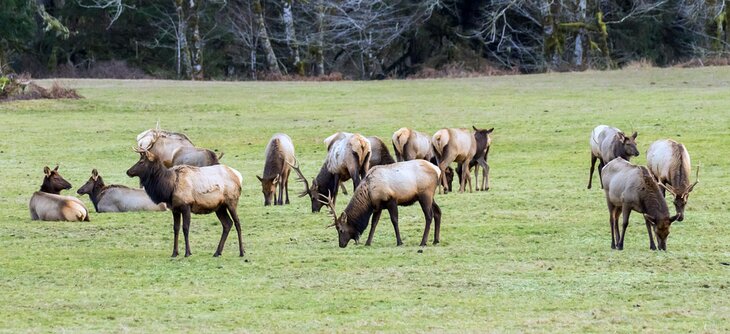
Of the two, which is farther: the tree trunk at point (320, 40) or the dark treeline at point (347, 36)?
the tree trunk at point (320, 40)

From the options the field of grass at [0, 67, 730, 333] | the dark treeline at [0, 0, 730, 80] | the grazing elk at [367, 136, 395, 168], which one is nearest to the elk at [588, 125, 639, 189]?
the field of grass at [0, 67, 730, 333]

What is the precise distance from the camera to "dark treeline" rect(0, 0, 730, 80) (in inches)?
2243

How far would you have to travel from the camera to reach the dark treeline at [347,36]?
57.0 m

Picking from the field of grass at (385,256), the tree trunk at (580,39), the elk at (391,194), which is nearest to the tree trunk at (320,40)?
the tree trunk at (580,39)

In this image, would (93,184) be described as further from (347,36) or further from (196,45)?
(347,36)

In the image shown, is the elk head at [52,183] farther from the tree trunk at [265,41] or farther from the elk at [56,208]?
the tree trunk at [265,41]

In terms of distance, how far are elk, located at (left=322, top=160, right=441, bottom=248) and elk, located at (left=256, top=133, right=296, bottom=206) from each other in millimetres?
6113

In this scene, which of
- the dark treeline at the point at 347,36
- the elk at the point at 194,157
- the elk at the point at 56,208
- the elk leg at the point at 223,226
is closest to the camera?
the elk leg at the point at 223,226

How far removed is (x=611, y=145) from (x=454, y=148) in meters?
3.00

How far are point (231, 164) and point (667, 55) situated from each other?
36.3 metres

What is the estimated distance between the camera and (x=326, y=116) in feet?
132

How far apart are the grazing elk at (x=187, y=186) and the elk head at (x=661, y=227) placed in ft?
17.5

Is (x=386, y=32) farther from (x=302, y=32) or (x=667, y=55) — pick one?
(x=667, y=55)

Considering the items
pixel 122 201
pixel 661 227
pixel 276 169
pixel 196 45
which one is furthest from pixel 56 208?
pixel 196 45
